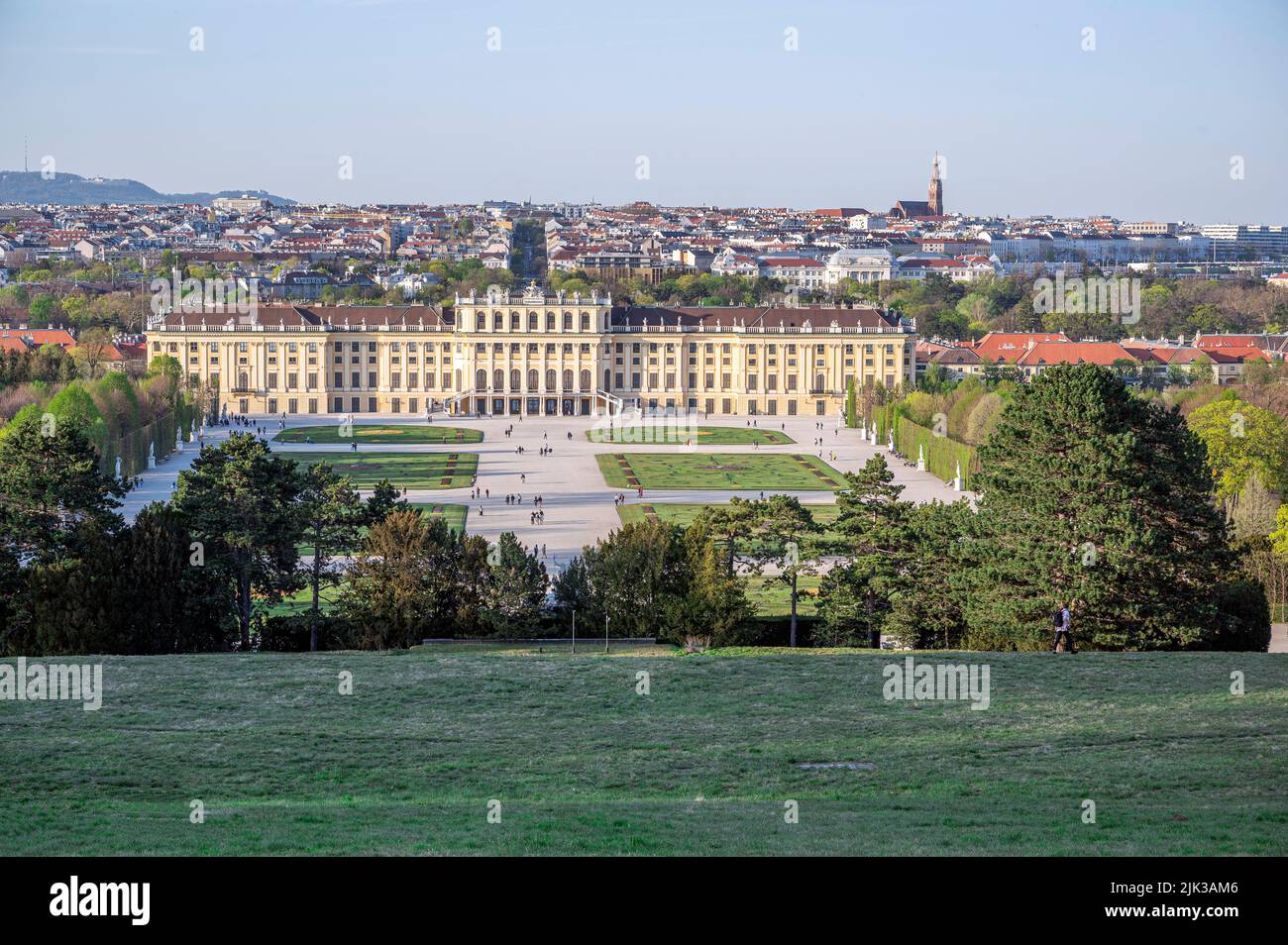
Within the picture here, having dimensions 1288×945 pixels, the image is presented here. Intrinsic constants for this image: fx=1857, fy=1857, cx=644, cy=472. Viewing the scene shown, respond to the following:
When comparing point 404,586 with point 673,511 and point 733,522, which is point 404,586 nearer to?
point 733,522

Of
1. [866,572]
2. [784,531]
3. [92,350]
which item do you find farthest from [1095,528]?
[92,350]

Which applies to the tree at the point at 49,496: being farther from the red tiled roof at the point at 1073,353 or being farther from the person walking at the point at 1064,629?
the red tiled roof at the point at 1073,353

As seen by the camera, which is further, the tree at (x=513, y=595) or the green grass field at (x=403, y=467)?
the green grass field at (x=403, y=467)

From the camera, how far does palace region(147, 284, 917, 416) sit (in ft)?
295

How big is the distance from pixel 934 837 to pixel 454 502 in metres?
40.0

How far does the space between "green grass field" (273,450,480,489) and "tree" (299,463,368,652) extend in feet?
72.2

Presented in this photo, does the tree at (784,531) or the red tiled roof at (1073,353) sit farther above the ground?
the red tiled roof at (1073,353)

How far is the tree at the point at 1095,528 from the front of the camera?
24.3 meters

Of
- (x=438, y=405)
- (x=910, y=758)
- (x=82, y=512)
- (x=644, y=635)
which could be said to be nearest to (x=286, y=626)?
(x=82, y=512)

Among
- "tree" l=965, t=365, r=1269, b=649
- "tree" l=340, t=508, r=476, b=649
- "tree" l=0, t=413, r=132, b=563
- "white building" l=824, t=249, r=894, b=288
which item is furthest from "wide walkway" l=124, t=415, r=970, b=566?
"white building" l=824, t=249, r=894, b=288

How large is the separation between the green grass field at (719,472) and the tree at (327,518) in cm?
2464

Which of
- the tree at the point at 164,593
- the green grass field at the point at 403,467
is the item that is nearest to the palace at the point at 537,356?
the green grass field at the point at 403,467

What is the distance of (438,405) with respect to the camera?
3575 inches
